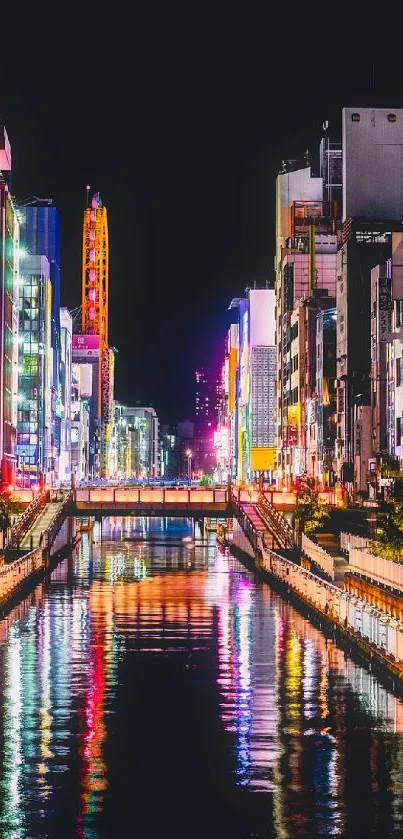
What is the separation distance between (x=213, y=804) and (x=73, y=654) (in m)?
24.6

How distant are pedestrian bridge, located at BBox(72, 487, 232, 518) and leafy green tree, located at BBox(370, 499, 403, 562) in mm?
43426

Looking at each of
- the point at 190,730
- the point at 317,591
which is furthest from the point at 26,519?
the point at 190,730

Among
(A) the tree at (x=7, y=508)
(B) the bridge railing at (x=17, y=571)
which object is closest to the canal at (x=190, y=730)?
(B) the bridge railing at (x=17, y=571)

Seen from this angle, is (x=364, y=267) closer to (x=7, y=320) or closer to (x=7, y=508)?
(x=7, y=320)

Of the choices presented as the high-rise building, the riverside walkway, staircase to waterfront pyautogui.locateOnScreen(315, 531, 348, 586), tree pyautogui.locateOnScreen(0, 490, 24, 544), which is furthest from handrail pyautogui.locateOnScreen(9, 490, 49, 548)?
the high-rise building

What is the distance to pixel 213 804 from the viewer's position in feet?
80.8

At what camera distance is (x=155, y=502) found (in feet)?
390

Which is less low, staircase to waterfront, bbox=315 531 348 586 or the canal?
staircase to waterfront, bbox=315 531 348 586

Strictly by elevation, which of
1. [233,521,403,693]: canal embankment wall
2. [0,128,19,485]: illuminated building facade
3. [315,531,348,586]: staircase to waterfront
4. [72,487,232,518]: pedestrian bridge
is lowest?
[233,521,403,693]: canal embankment wall

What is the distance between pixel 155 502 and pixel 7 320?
53734 mm

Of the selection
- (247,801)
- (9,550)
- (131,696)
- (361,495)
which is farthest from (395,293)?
(247,801)

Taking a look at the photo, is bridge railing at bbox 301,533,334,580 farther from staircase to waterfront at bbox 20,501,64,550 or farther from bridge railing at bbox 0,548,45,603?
staircase to waterfront at bbox 20,501,64,550

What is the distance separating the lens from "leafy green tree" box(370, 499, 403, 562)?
217ft

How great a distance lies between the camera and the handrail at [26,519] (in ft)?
316
